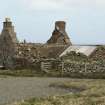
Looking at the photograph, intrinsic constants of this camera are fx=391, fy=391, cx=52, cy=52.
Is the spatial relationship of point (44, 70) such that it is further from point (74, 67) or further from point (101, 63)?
point (101, 63)

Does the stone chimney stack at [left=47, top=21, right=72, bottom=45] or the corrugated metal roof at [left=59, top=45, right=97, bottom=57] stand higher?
the stone chimney stack at [left=47, top=21, right=72, bottom=45]

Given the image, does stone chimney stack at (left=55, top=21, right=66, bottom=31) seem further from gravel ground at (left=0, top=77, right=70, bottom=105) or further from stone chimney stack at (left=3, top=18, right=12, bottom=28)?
gravel ground at (left=0, top=77, right=70, bottom=105)

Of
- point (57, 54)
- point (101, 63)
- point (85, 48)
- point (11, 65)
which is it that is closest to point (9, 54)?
point (11, 65)

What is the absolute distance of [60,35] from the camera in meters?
52.6

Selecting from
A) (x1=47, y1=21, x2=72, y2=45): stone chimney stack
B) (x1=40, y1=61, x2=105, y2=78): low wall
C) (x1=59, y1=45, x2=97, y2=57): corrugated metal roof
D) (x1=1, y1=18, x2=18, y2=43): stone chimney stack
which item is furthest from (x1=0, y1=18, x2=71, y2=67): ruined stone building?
(x1=40, y1=61, x2=105, y2=78): low wall

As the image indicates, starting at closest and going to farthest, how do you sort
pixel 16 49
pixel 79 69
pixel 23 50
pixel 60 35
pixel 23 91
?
pixel 23 91 < pixel 79 69 < pixel 16 49 < pixel 23 50 < pixel 60 35

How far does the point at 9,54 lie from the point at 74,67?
1005 cm

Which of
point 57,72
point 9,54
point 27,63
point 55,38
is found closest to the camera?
point 57,72

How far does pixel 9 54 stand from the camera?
45.8 m

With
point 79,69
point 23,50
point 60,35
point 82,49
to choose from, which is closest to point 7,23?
point 23,50

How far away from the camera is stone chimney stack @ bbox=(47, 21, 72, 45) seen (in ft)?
171

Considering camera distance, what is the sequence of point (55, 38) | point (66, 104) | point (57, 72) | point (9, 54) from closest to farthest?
point (66, 104) < point (57, 72) < point (9, 54) < point (55, 38)

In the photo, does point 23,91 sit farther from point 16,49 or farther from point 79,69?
point 16,49

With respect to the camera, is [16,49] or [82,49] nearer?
[16,49]
